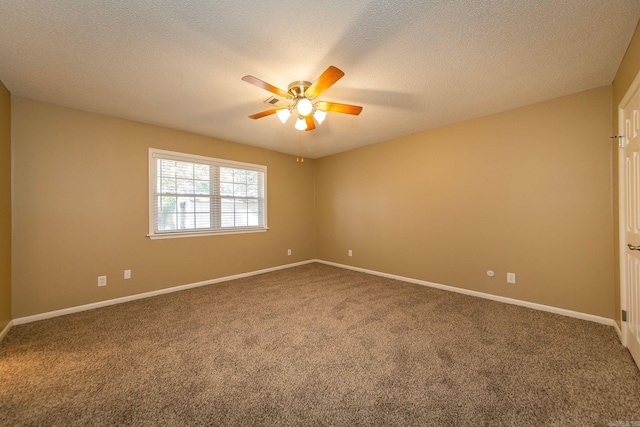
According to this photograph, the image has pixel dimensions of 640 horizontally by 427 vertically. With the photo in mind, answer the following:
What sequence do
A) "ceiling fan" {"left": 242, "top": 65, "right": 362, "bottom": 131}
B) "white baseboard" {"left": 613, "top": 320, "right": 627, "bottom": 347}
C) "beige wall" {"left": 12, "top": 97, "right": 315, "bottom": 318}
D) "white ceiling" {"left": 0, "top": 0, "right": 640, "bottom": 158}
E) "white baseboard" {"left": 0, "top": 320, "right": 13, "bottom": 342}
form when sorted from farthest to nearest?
"beige wall" {"left": 12, "top": 97, "right": 315, "bottom": 318}
"white baseboard" {"left": 0, "top": 320, "right": 13, "bottom": 342}
"white baseboard" {"left": 613, "top": 320, "right": 627, "bottom": 347}
"ceiling fan" {"left": 242, "top": 65, "right": 362, "bottom": 131}
"white ceiling" {"left": 0, "top": 0, "right": 640, "bottom": 158}

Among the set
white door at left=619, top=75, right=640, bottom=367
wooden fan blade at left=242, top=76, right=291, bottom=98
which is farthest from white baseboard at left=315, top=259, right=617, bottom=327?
wooden fan blade at left=242, top=76, right=291, bottom=98

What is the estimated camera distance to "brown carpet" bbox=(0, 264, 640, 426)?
1.42 meters

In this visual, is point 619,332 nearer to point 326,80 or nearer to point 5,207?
Result: point 326,80

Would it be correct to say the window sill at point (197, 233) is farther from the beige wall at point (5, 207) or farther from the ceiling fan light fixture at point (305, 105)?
the ceiling fan light fixture at point (305, 105)

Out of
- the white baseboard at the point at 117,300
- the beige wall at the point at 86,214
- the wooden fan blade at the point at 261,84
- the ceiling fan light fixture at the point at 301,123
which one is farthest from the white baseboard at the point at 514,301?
the wooden fan blade at the point at 261,84

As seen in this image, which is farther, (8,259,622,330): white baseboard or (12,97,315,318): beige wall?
(12,97,315,318): beige wall

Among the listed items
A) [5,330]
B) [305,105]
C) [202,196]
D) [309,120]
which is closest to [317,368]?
[305,105]

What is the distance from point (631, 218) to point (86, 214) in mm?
5406

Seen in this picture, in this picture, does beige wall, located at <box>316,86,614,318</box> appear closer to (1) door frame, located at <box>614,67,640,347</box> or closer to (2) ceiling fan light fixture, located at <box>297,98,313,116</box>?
(1) door frame, located at <box>614,67,640,347</box>

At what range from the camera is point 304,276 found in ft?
14.4

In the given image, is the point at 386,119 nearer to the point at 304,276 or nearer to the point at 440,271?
the point at 440,271

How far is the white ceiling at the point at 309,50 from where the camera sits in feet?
5.12

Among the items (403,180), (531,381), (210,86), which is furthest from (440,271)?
(210,86)

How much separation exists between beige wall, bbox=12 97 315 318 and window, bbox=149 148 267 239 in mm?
121
